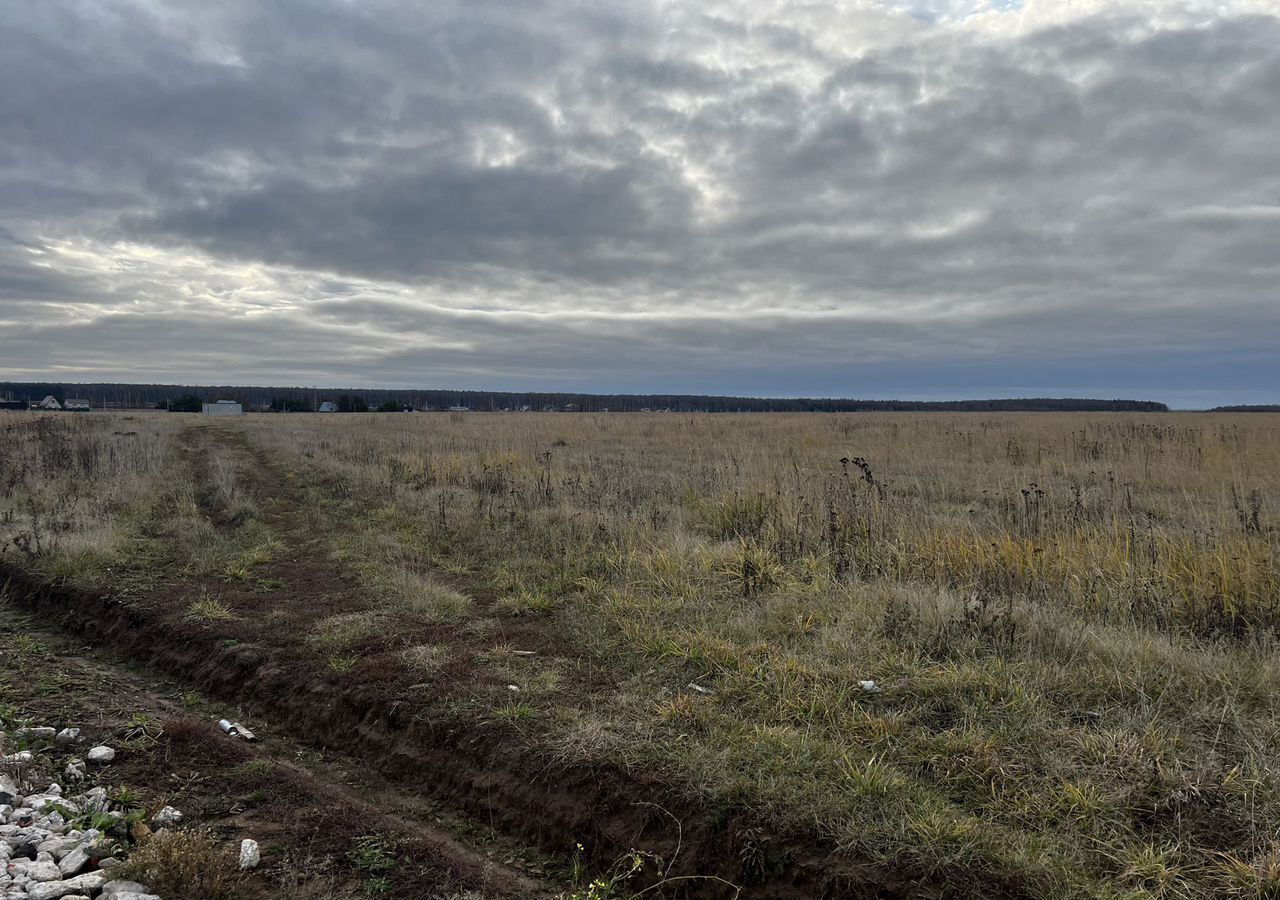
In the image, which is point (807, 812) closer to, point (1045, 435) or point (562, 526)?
point (562, 526)

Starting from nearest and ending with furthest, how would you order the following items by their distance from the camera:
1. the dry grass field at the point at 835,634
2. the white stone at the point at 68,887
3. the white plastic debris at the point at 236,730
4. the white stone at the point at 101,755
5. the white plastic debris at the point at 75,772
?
the white stone at the point at 68,887, the dry grass field at the point at 835,634, the white plastic debris at the point at 75,772, the white stone at the point at 101,755, the white plastic debris at the point at 236,730

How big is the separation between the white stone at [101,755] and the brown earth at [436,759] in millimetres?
302

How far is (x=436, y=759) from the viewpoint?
168 inches

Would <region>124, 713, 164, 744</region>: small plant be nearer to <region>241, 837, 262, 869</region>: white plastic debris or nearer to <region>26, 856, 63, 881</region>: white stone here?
<region>26, 856, 63, 881</region>: white stone

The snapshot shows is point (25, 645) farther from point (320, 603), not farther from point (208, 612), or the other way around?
point (320, 603)

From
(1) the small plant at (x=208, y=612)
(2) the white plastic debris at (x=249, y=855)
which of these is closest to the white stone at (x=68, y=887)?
(2) the white plastic debris at (x=249, y=855)

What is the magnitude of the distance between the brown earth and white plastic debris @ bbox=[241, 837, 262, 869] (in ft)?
0.62

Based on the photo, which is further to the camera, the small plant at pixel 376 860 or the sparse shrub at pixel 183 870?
the small plant at pixel 376 860

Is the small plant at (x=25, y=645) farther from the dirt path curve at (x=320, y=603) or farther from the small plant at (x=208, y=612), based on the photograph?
the dirt path curve at (x=320, y=603)

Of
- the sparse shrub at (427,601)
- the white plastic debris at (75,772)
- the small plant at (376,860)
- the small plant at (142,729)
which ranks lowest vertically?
the small plant at (376,860)

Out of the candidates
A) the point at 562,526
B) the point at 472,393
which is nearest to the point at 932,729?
the point at 562,526

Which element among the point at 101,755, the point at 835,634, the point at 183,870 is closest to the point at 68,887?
the point at 183,870

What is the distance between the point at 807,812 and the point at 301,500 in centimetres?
1201

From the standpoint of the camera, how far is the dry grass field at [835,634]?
10.6 ft
